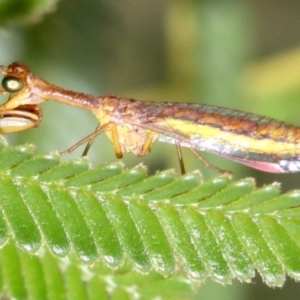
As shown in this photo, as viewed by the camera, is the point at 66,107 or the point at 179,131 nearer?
the point at 179,131

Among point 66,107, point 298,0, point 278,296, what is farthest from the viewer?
point 298,0

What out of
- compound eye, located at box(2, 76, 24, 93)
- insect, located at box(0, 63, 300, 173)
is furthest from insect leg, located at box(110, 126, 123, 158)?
compound eye, located at box(2, 76, 24, 93)

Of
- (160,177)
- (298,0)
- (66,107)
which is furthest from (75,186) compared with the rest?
(298,0)

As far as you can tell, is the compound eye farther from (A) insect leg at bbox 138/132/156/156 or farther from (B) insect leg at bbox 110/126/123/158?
(A) insect leg at bbox 138/132/156/156

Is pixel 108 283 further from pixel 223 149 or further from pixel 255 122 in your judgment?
pixel 255 122

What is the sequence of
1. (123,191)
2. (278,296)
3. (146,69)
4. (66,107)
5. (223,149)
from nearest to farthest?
(123,191) → (223,149) → (66,107) → (278,296) → (146,69)

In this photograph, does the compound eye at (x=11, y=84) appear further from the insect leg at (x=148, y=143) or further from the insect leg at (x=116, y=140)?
the insect leg at (x=148, y=143)

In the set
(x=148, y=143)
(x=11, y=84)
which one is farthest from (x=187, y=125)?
(x=11, y=84)
